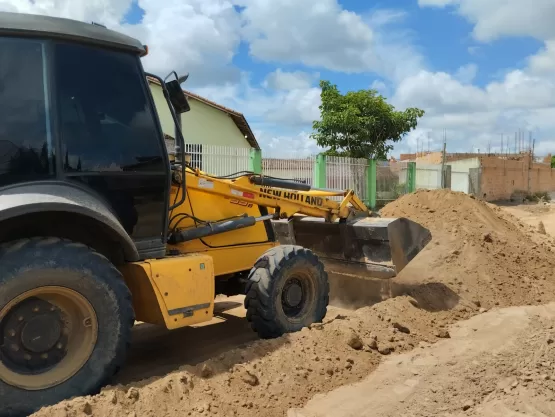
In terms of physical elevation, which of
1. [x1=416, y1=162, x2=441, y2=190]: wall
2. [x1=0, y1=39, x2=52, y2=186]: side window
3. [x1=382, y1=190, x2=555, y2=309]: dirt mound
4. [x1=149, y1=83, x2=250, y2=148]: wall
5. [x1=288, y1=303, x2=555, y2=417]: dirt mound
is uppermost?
[x1=149, y1=83, x2=250, y2=148]: wall

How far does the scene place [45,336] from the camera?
328cm

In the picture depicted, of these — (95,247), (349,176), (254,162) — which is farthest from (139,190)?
(349,176)

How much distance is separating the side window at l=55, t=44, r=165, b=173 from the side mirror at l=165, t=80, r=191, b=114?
336 millimetres

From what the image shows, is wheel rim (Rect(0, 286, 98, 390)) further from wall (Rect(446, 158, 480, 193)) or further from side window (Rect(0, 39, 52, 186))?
wall (Rect(446, 158, 480, 193))

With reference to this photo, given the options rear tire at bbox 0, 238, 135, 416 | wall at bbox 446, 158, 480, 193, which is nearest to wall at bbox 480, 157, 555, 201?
wall at bbox 446, 158, 480, 193

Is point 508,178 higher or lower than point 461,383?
higher

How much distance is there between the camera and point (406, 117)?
19.8m

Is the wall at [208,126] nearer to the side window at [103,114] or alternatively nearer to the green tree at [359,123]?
the green tree at [359,123]

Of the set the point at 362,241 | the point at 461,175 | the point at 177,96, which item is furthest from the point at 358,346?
the point at 461,175

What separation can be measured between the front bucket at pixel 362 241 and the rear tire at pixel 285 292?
3.73ft

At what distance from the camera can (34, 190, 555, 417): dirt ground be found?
3.48 m

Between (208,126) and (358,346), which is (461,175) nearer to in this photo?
(208,126)

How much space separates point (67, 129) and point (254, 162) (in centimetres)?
1123

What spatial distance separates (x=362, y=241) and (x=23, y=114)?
13.4 feet
